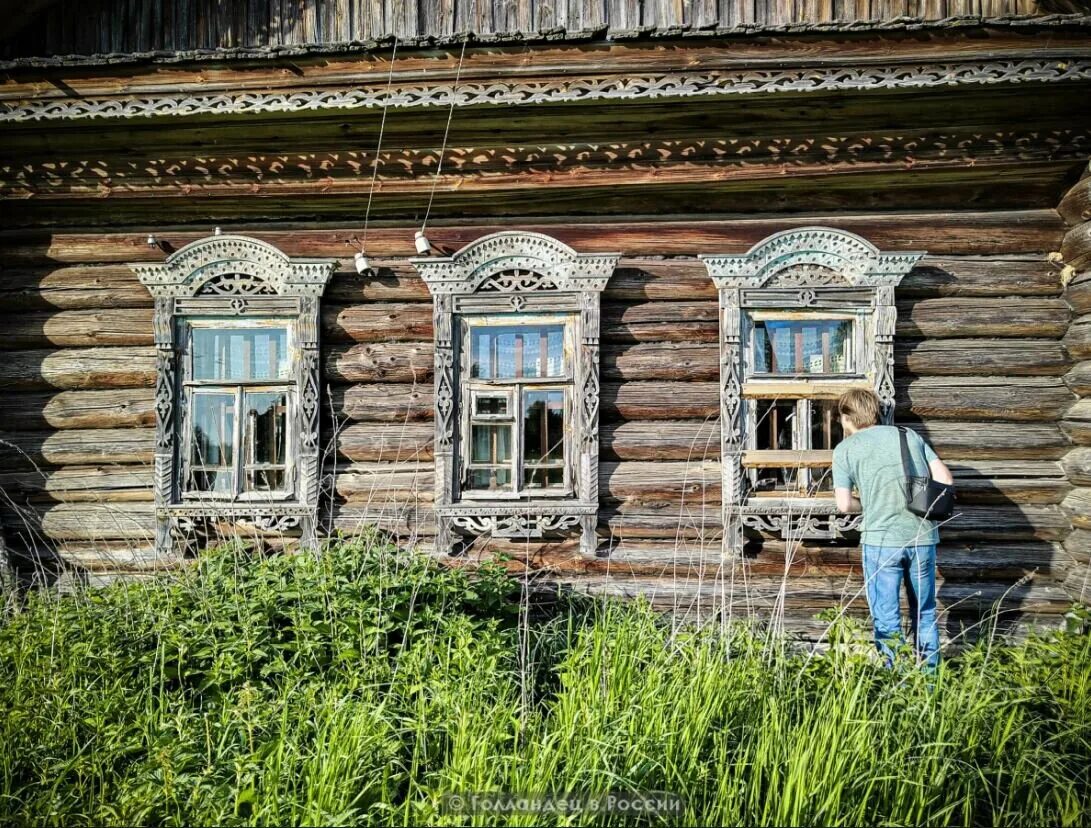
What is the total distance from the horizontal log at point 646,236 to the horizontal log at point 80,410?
100 cm

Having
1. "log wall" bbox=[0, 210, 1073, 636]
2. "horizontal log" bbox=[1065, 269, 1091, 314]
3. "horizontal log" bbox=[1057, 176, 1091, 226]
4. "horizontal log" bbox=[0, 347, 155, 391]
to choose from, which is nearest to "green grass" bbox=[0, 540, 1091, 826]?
"log wall" bbox=[0, 210, 1073, 636]

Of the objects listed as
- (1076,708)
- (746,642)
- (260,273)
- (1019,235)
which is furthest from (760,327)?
(260,273)

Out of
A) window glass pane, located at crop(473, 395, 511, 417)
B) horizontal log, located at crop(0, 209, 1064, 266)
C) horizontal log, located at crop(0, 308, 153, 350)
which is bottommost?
window glass pane, located at crop(473, 395, 511, 417)

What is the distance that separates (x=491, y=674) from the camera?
2891 mm

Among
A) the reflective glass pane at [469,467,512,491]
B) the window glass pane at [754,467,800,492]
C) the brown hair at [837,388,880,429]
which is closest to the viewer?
the brown hair at [837,388,880,429]

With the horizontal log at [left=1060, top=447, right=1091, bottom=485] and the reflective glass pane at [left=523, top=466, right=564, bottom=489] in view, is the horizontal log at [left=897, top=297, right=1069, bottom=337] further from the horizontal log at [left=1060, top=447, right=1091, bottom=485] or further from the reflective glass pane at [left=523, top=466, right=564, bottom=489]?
the reflective glass pane at [left=523, top=466, right=564, bottom=489]

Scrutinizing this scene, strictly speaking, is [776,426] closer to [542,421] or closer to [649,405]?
[649,405]

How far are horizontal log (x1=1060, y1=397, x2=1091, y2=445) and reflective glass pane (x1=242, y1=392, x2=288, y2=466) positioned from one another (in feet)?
17.8

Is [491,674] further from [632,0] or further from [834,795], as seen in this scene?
[632,0]

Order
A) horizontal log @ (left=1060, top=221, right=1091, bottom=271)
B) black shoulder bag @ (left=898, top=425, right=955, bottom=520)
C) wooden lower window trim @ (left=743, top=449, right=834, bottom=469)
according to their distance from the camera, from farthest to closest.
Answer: wooden lower window trim @ (left=743, top=449, right=834, bottom=469), horizontal log @ (left=1060, top=221, right=1091, bottom=271), black shoulder bag @ (left=898, top=425, right=955, bottom=520)

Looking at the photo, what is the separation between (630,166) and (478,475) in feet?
7.90

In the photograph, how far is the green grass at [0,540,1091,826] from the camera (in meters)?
2.38

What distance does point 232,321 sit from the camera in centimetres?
478

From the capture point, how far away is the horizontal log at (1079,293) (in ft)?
14.0
